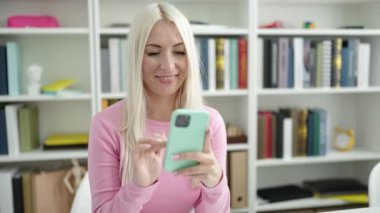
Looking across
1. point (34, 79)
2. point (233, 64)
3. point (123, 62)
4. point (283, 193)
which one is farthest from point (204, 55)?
point (283, 193)

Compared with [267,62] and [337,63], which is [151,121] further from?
[337,63]

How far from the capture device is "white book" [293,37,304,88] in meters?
2.19

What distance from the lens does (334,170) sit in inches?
104

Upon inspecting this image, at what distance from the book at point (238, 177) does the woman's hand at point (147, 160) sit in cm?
123

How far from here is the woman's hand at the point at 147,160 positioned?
93cm

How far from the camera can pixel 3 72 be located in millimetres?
1950

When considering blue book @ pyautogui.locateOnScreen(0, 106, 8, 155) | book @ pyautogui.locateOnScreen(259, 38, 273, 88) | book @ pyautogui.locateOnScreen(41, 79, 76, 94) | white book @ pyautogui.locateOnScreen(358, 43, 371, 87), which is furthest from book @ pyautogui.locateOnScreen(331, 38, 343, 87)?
blue book @ pyautogui.locateOnScreen(0, 106, 8, 155)

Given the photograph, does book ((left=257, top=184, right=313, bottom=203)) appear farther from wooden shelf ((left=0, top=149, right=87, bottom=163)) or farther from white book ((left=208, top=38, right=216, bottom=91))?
wooden shelf ((left=0, top=149, right=87, bottom=163))

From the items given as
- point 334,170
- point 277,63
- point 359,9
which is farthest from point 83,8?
point 334,170

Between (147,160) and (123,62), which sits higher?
(123,62)

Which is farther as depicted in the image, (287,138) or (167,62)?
→ (287,138)

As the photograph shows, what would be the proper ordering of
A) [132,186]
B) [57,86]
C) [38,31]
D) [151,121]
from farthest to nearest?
[57,86] < [38,31] < [151,121] < [132,186]

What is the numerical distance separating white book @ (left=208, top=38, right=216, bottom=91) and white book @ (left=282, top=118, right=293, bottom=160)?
0.50m

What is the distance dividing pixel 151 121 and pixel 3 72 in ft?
3.53
